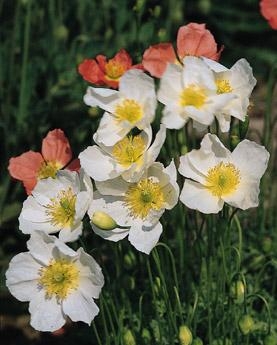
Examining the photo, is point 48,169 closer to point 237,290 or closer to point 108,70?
point 108,70

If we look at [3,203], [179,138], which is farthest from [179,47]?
[3,203]

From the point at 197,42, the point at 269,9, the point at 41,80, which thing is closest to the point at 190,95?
the point at 197,42

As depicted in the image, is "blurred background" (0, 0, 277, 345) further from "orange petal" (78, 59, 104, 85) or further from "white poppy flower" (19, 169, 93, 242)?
"white poppy flower" (19, 169, 93, 242)

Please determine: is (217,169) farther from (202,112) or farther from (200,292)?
(200,292)

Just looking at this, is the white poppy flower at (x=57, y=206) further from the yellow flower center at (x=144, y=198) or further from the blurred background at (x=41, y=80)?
the blurred background at (x=41, y=80)

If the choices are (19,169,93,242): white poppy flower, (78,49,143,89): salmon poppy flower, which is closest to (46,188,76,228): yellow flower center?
(19,169,93,242): white poppy flower
